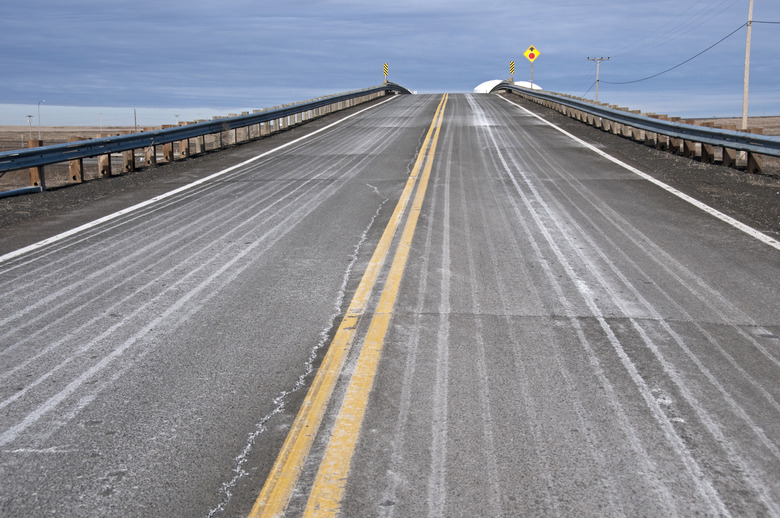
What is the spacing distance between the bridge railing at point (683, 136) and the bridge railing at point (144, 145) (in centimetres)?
1077

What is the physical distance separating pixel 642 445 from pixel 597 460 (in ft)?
0.98

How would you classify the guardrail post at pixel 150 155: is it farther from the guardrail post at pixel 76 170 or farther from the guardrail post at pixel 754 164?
the guardrail post at pixel 754 164

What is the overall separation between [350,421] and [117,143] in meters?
12.3

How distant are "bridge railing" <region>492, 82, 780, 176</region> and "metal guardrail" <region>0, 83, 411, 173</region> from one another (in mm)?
10774

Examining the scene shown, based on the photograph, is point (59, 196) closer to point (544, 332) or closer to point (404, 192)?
point (404, 192)

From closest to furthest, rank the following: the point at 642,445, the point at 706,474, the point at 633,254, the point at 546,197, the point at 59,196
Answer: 1. the point at 706,474
2. the point at 642,445
3. the point at 633,254
4. the point at 546,197
5. the point at 59,196

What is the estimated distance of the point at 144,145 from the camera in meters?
15.1

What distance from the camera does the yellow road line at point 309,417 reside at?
118 inches

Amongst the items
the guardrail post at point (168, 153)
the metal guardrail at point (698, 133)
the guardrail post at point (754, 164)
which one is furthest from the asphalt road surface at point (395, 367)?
the guardrail post at point (168, 153)

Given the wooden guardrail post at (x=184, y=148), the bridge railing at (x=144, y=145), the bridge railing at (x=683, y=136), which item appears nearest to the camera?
the bridge railing at (x=144, y=145)

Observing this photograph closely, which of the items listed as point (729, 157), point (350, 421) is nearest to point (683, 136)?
point (729, 157)

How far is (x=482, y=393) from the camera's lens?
3.99 m

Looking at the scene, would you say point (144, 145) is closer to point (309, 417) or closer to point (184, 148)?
point (184, 148)

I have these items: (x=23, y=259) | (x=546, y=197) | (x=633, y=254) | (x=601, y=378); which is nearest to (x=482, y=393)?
(x=601, y=378)
